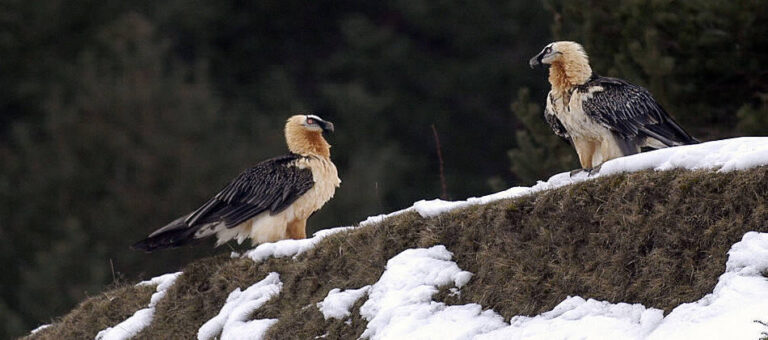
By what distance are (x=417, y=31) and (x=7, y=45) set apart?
1007cm

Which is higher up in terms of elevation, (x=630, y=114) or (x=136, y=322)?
(x=630, y=114)

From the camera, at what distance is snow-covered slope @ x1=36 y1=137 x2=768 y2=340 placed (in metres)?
7.40

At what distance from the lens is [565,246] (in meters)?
8.62

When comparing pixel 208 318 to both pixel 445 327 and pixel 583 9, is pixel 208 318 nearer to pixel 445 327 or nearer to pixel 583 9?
pixel 445 327

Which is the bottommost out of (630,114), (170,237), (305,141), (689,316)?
(689,316)

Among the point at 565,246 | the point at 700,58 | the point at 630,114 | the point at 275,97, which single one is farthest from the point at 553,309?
the point at 275,97

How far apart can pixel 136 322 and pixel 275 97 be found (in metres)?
23.5

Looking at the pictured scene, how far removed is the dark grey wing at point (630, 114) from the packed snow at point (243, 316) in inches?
108

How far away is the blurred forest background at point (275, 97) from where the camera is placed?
58.9 feet

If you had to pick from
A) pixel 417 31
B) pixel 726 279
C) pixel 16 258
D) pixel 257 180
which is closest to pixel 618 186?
pixel 726 279

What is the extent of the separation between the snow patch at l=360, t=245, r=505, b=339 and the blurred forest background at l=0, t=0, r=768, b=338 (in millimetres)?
8020

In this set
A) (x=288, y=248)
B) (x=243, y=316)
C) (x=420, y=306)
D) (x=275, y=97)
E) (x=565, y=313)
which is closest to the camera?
(x=565, y=313)

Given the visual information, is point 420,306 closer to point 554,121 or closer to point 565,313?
point 565,313

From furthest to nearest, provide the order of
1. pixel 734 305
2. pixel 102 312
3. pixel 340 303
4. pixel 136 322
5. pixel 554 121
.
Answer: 1. pixel 554 121
2. pixel 102 312
3. pixel 136 322
4. pixel 340 303
5. pixel 734 305
